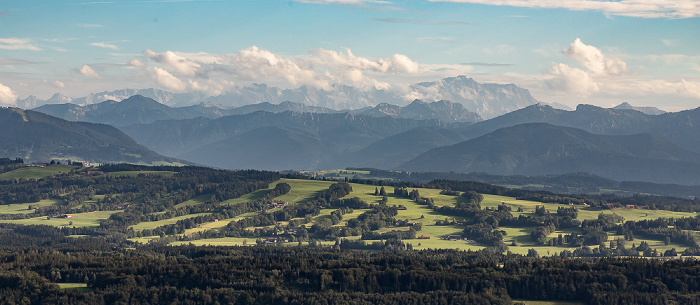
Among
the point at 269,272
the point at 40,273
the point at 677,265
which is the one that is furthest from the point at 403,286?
the point at 40,273

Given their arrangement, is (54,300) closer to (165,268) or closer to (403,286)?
(165,268)

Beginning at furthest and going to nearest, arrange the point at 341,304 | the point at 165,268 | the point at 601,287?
the point at 165,268
the point at 601,287
the point at 341,304

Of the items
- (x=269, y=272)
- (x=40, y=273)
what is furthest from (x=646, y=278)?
(x=40, y=273)

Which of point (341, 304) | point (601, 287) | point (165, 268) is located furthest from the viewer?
point (165, 268)

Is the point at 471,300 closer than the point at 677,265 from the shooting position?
Yes

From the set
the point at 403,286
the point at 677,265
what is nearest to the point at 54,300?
the point at 403,286

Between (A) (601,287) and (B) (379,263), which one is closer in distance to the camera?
(A) (601,287)

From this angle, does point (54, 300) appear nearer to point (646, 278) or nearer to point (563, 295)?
point (563, 295)

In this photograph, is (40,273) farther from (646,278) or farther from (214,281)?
(646,278)
